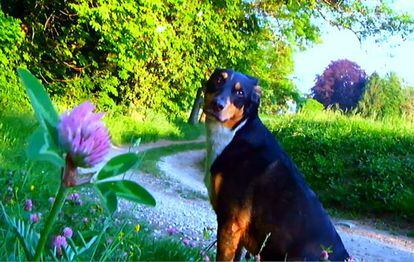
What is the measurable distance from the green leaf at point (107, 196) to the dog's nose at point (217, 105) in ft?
9.64

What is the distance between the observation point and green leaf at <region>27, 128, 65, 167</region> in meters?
0.70

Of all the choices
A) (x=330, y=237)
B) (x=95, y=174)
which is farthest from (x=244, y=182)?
(x=95, y=174)

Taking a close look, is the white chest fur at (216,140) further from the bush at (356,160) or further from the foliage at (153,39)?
the foliage at (153,39)

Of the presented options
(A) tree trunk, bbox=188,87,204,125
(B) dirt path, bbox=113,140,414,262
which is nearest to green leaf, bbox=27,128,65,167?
(B) dirt path, bbox=113,140,414,262

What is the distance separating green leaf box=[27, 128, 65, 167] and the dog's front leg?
282 centimetres

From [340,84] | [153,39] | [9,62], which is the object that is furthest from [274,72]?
[340,84]

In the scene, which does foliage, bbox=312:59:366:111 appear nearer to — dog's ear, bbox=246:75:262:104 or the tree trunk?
the tree trunk

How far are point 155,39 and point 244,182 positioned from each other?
15926 millimetres

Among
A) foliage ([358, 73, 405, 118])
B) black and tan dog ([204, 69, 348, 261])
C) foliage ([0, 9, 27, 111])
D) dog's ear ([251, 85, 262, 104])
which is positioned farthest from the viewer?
foliage ([358, 73, 405, 118])

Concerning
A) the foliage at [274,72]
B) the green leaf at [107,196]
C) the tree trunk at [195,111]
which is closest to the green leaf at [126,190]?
the green leaf at [107,196]

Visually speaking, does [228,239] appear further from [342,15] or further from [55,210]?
[342,15]

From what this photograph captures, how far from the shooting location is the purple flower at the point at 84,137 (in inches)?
27.6

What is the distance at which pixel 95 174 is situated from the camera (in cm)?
80

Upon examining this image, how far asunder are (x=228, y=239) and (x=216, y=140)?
0.64 m
